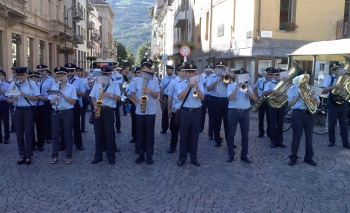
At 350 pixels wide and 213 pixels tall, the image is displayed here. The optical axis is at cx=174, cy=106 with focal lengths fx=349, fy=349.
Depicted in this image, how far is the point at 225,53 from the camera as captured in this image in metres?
20.8

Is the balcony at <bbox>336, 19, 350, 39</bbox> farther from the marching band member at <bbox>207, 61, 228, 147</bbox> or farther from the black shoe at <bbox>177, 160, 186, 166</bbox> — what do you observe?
the black shoe at <bbox>177, 160, 186, 166</bbox>

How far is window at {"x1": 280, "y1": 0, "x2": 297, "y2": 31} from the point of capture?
56.4ft

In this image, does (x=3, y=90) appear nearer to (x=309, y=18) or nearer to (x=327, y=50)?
(x=327, y=50)

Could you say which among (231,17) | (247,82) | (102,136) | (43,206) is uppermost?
(231,17)

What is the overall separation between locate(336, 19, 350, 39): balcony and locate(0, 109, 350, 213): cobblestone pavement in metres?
11.6

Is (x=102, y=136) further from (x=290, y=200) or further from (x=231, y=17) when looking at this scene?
(x=231, y=17)

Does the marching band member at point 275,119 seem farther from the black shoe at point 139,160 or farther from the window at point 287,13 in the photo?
the window at point 287,13

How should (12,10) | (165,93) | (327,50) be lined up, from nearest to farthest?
(165,93), (327,50), (12,10)

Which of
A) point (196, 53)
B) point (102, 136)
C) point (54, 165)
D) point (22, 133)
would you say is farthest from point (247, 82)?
point (196, 53)

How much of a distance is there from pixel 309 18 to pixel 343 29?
1939 millimetres

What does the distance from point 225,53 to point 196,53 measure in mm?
9133

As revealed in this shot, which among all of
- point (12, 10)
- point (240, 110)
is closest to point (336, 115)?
point (240, 110)

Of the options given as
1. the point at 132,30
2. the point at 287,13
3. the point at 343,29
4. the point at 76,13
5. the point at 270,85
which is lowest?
the point at 270,85

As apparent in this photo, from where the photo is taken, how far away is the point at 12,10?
18.8 m
